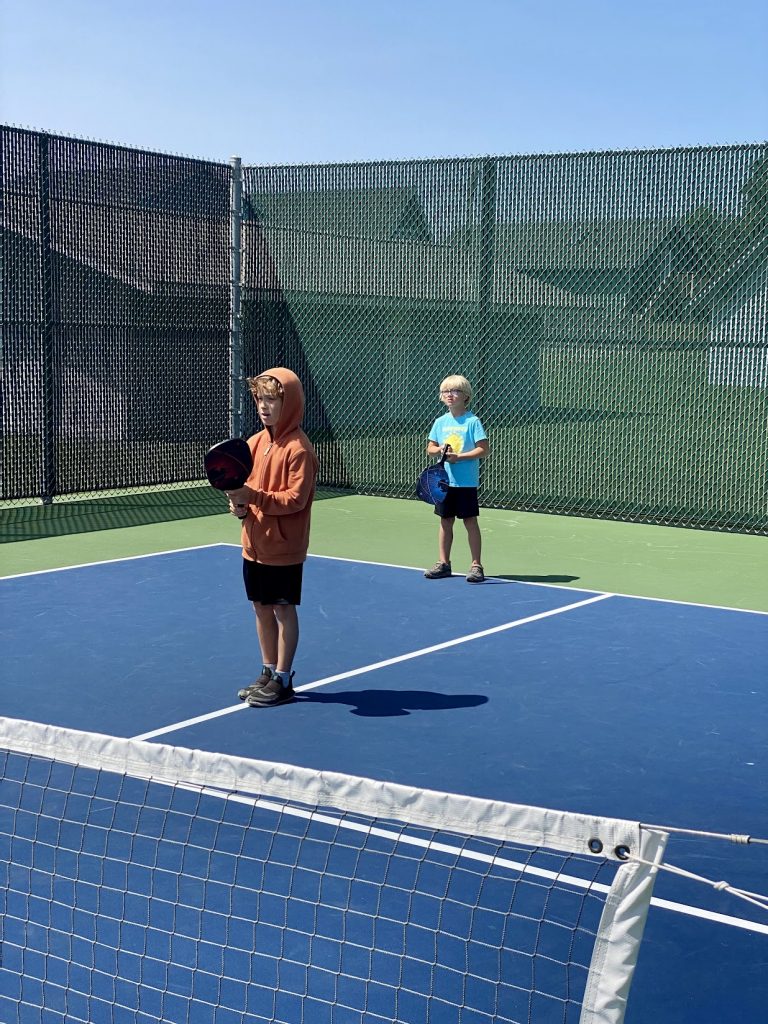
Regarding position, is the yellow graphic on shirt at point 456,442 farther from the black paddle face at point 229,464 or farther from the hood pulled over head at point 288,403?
the black paddle face at point 229,464

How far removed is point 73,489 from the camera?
603 inches

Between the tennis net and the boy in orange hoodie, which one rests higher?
the boy in orange hoodie

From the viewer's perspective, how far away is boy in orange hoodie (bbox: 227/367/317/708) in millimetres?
7090

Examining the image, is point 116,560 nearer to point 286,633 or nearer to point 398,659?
point 398,659

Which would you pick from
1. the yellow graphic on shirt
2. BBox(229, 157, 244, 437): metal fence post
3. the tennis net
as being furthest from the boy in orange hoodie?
BBox(229, 157, 244, 437): metal fence post

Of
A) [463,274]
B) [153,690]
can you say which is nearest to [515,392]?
[463,274]

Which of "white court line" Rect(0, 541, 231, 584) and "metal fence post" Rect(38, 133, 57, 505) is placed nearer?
"white court line" Rect(0, 541, 231, 584)

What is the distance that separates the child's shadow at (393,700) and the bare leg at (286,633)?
25 centimetres

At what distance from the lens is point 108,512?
1485 cm

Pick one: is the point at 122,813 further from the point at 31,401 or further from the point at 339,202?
the point at 339,202

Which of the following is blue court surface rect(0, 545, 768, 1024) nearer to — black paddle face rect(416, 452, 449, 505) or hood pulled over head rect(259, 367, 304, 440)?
black paddle face rect(416, 452, 449, 505)

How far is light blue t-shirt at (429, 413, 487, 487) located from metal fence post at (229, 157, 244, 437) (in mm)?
6079

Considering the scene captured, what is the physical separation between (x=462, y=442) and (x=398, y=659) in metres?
2.93

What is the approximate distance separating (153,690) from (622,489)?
8.19 m
